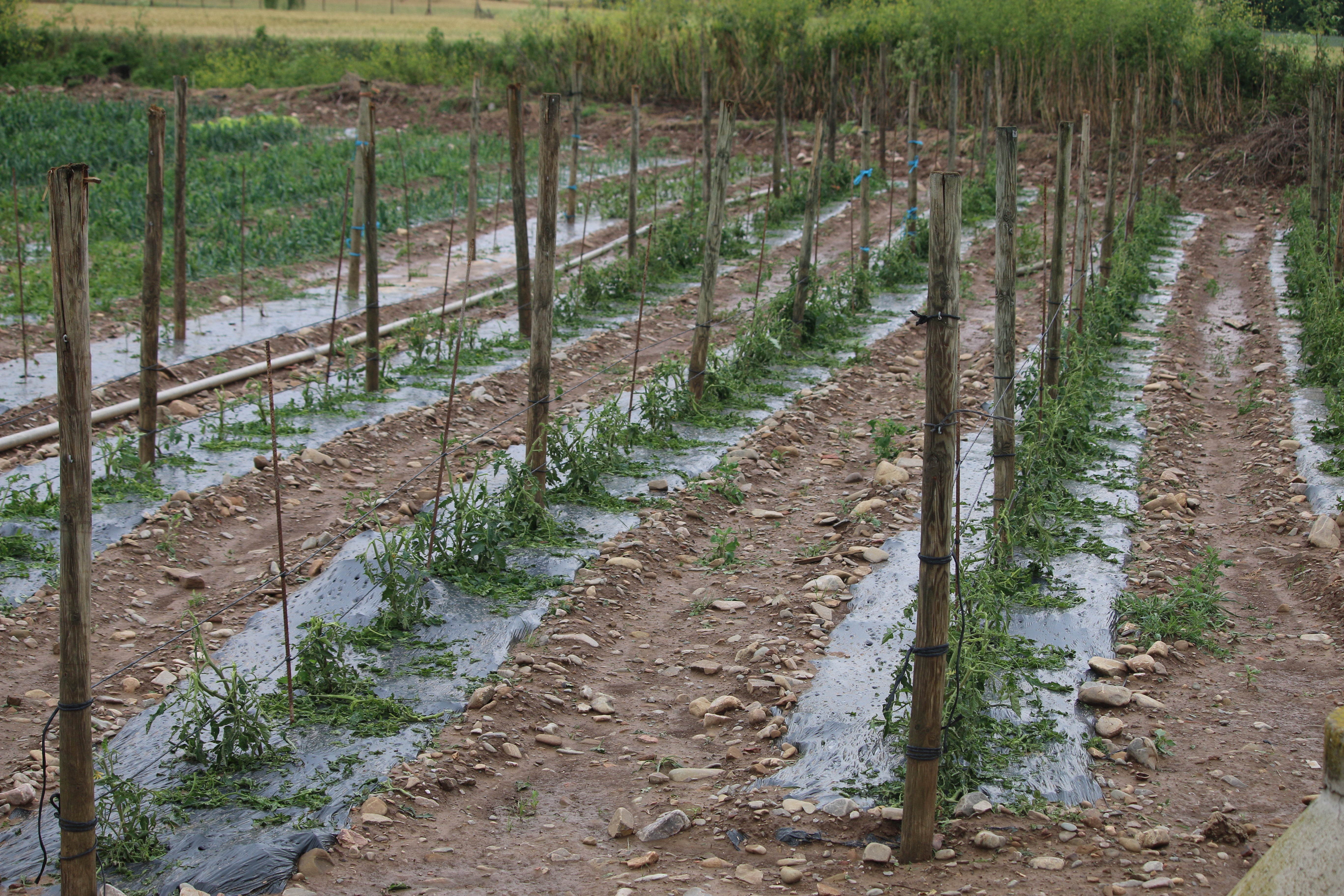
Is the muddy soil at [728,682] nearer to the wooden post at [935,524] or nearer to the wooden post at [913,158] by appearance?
the wooden post at [935,524]

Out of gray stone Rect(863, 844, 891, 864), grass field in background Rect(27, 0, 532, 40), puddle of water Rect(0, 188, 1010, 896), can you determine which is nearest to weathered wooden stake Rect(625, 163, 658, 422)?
puddle of water Rect(0, 188, 1010, 896)

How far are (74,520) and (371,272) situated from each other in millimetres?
5393

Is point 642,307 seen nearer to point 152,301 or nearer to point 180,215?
point 152,301

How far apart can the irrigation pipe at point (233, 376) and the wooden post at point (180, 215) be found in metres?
0.63

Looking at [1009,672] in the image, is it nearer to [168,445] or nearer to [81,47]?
[168,445]

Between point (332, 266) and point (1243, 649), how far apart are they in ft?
32.3

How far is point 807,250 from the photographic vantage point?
897 centimetres

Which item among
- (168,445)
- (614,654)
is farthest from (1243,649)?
(168,445)

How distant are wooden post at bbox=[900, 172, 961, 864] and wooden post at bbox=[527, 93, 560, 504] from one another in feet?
8.88

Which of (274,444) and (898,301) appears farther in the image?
(898,301)

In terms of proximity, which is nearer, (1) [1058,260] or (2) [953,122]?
(1) [1058,260]

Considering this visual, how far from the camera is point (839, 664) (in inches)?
187

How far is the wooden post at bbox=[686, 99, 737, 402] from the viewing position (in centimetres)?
768

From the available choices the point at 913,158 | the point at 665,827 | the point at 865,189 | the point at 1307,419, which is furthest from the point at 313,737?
the point at 913,158
